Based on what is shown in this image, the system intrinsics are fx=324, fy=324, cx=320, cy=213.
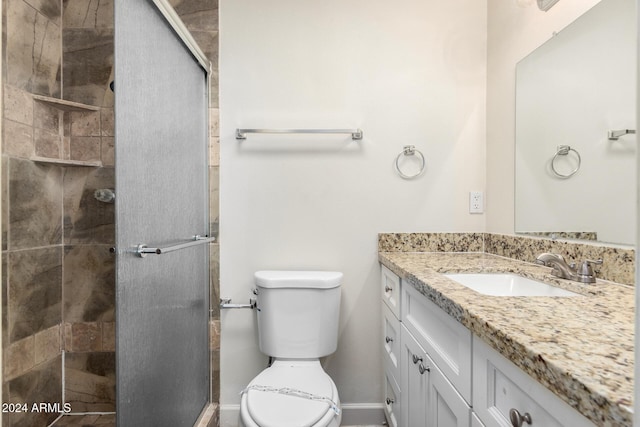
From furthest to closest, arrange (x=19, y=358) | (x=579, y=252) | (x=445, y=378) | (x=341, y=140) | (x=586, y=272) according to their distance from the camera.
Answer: (x=341, y=140), (x=19, y=358), (x=579, y=252), (x=586, y=272), (x=445, y=378)

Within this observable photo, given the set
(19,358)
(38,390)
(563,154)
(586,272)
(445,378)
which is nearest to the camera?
(445,378)

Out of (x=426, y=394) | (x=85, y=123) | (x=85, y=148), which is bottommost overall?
(x=426, y=394)

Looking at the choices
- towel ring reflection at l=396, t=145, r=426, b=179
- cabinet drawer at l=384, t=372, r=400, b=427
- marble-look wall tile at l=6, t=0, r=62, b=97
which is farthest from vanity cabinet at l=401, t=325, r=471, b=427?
marble-look wall tile at l=6, t=0, r=62, b=97

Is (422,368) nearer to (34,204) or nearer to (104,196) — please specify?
(104,196)

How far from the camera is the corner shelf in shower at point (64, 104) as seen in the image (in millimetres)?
1465

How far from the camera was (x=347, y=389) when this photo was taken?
5.65 ft

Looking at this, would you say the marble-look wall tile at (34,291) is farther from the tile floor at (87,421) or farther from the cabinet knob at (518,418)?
the cabinet knob at (518,418)

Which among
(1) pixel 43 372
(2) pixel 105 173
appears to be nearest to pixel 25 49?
(2) pixel 105 173

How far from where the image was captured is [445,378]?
0.87 metres

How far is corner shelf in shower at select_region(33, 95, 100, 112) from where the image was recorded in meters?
1.46

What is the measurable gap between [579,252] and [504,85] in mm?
893

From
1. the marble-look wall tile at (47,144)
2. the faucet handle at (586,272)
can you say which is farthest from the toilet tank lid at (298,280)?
Answer: the marble-look wall tile at (47,144)

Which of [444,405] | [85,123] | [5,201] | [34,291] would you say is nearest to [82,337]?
[34,291]

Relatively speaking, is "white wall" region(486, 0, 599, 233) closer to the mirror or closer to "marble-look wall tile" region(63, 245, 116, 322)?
the mirror
